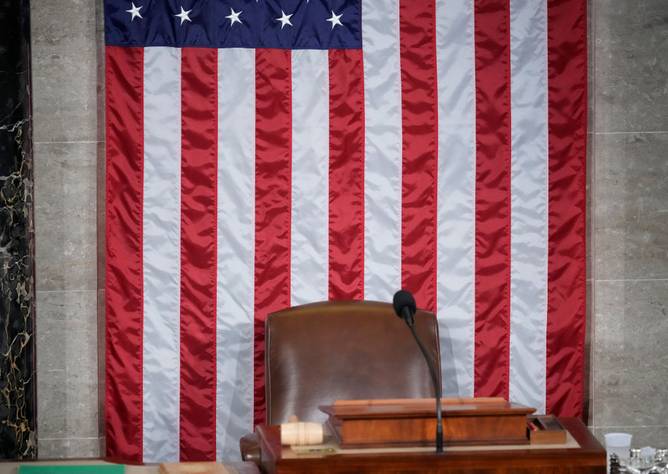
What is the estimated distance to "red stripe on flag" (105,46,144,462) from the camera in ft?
14.0

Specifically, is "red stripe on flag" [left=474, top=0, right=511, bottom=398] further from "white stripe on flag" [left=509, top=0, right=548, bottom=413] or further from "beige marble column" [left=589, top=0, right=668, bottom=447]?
"beige marble column" [left=589, top=0, right=668, bottom=447]

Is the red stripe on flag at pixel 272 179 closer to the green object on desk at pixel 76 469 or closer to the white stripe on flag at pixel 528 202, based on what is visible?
the white stripe on flag at pixel 528 202

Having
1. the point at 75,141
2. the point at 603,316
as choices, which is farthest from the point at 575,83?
the point at 75,141

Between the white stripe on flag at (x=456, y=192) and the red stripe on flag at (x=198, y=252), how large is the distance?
1.03 m

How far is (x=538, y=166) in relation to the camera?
4395mm

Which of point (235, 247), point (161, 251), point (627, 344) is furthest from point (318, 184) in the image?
point (627, 344)

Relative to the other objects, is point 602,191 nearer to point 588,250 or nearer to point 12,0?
point 588,250

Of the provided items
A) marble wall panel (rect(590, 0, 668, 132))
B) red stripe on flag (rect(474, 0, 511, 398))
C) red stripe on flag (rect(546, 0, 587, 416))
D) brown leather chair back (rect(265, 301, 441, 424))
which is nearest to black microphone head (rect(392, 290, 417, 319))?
brown leather chair back (rect(265, 301, 441, 424))

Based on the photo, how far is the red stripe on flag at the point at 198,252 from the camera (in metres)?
4.27

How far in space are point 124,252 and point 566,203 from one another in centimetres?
203

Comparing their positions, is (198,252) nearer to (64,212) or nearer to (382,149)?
(64,212)

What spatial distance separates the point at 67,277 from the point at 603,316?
8.19 ft

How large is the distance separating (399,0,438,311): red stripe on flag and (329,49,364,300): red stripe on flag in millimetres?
200

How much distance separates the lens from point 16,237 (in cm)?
422
